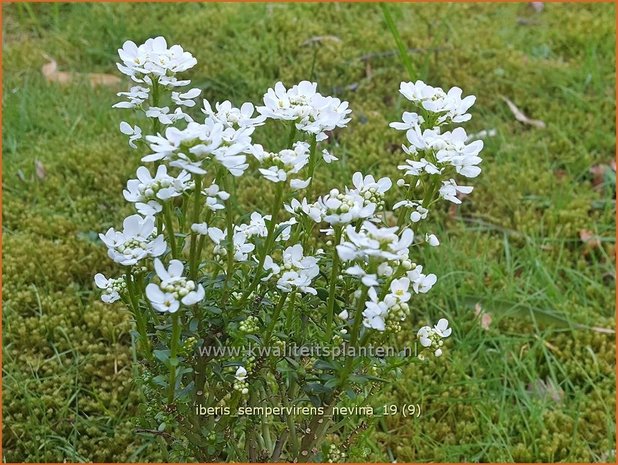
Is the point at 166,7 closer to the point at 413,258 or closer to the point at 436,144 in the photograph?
the point at 413,258

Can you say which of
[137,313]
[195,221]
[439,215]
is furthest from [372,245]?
[439,215]

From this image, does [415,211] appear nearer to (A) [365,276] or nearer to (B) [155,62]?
(A) [365,276]

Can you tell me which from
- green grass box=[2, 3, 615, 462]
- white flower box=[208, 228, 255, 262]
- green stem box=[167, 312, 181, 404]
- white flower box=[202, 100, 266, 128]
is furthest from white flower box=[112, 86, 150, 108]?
green grass box=[2, 3, 615, 462]

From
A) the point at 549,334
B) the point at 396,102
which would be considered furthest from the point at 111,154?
the point at 549,334

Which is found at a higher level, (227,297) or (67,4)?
(227,297)

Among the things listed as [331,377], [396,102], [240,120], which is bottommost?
[396,102]

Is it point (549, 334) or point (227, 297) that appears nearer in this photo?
point (227, 297)
